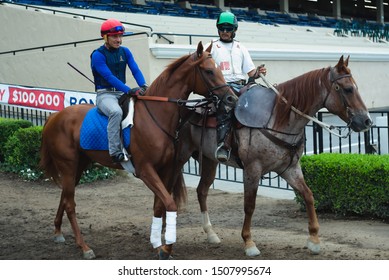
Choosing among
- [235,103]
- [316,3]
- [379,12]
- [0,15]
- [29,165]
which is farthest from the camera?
[316,3]

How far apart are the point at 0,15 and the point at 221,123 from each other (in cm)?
1661

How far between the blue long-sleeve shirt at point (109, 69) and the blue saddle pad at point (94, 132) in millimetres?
354

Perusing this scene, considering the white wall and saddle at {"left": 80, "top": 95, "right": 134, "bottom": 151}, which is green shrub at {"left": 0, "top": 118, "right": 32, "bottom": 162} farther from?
saddle at {"left": 80, "top": 95, "right": 134, "bottom": 151}

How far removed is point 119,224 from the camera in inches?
356

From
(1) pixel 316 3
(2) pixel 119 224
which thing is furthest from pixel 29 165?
(1) pixel 316 3

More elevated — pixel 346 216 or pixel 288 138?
pixel 288 138

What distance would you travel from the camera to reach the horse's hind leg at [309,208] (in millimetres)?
6922

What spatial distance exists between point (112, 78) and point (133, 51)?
11.3 meters

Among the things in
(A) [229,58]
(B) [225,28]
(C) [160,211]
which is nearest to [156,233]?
(C) [160,211]

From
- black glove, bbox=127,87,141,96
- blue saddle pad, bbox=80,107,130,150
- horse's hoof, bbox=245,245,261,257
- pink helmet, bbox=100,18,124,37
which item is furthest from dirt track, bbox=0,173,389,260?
pink helmet, bbox=100,18,124,37

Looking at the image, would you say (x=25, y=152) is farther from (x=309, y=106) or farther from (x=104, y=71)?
(x=309, y=106)

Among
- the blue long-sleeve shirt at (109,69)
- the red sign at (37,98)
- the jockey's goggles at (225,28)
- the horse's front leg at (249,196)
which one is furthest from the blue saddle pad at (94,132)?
the red sign at (37,98)

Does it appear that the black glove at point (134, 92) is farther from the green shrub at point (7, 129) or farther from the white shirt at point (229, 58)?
the green shrub at point (7, 129)
